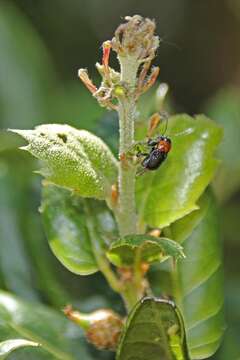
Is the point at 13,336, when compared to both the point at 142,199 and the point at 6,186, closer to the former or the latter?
the point at 142,199

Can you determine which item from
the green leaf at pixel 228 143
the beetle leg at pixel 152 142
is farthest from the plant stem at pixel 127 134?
the green leaf at pixel 228 143

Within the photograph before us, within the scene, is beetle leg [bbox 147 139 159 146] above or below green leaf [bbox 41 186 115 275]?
above

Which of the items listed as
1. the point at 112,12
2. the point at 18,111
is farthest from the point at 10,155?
the point at 112,12

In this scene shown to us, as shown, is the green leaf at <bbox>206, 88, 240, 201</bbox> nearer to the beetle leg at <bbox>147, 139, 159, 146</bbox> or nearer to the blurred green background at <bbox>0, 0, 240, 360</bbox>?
the blurred green background at <bbox>0, 0, 240, 360</bbox>

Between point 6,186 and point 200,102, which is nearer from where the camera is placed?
point 6,186

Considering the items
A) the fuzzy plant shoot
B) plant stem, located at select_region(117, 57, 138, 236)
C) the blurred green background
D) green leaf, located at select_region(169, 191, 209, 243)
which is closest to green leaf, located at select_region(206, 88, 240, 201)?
the blurred green background

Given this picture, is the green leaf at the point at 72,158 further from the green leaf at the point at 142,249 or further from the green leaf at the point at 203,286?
the green leaf at the point at 203,286
